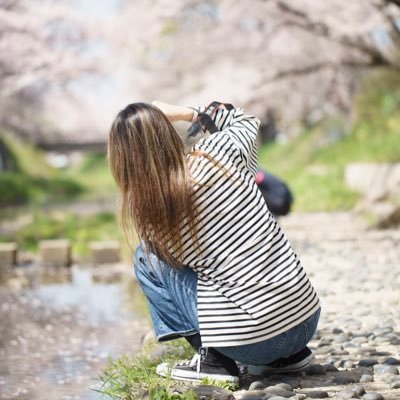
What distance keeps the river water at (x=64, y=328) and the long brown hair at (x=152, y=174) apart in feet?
4.03

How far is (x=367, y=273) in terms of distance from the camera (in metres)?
5.86

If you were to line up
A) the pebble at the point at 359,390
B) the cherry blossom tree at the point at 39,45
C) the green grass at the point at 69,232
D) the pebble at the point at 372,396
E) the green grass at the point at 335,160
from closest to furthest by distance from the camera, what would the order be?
the pebble at the point at 372,396
the pebble at the point at 359,390
the green grass at the point at 69,232
the green grass at the point at 335,160
the cherry blossom tree at the point at 39,45

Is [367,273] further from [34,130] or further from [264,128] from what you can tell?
[34,130]

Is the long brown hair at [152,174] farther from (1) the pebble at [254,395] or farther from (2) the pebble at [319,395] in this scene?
(2) the pebble at [319,395]

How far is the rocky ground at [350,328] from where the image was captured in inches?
104

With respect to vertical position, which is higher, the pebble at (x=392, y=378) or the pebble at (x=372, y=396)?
the pebble at (x=392, y=378)

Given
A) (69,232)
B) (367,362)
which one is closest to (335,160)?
(69,232)

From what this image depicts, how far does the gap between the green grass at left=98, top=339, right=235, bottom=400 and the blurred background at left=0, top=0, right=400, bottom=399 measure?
628mm

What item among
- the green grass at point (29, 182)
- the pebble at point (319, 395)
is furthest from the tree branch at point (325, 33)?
the green grass at point (29, 182)

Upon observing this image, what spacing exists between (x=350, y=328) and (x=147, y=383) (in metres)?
1.51

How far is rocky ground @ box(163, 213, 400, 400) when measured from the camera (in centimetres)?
263

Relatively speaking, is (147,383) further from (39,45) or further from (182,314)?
(39,45)

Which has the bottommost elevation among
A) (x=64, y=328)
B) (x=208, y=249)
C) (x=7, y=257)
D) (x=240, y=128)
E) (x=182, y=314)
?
(x=64, y=328)

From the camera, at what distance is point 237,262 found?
262 centimetres
